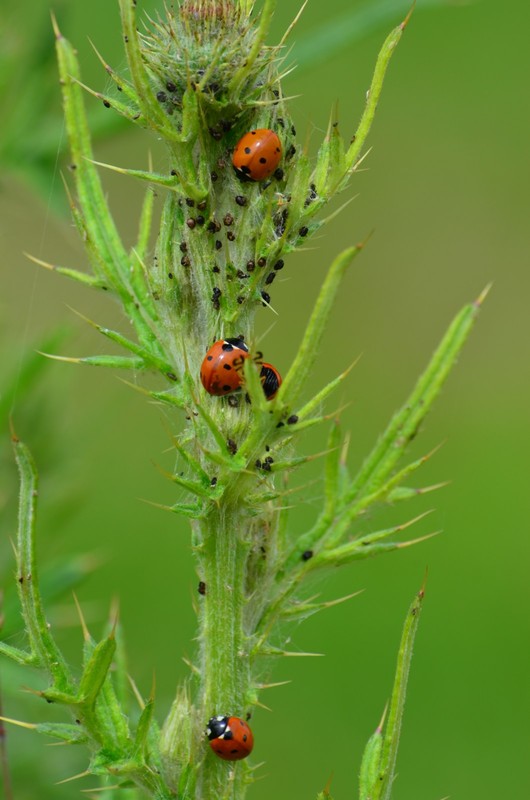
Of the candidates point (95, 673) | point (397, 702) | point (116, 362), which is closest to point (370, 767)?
point (397, 702)

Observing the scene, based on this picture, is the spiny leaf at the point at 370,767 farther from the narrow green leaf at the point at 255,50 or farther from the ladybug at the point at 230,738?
the narrow green leaf at the point at 255,50

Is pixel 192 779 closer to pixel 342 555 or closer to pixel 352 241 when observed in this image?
pixel 342 555

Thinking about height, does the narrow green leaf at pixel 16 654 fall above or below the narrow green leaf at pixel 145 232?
below

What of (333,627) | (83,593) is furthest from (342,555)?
(333,627)

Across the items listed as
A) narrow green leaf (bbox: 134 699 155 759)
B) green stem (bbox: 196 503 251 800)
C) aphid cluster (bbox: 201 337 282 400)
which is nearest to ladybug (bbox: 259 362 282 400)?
aphid cluster (bbox: 201 337 282 400)

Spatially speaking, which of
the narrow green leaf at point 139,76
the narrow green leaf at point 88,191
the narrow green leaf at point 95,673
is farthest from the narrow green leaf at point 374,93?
the narrow green leaf at point 95,673
